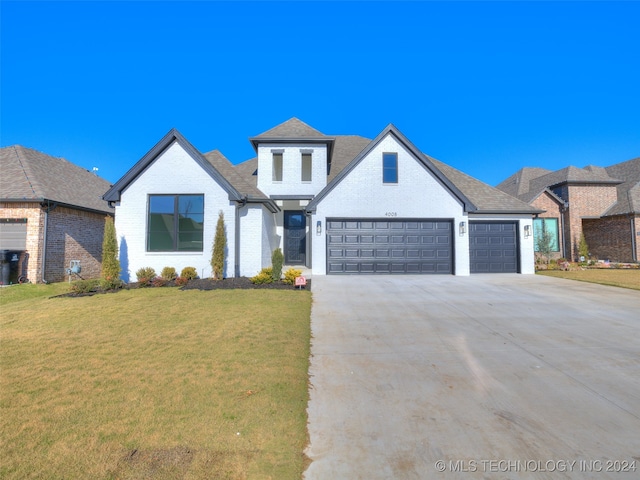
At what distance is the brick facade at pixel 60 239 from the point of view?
12359mm

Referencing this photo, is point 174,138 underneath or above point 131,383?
above

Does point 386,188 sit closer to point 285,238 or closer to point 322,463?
point 285,238

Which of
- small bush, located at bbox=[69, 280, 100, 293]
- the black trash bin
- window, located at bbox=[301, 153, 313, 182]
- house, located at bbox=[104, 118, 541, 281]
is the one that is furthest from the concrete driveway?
the black trash bin

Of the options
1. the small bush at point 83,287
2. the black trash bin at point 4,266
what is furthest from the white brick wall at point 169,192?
the black trash bin at point 4,266

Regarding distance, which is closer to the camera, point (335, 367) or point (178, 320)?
point (335, 367)

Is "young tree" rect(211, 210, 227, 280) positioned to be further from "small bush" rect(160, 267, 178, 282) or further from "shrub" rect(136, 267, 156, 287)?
"shrub" rect(136, 267, 156, 287)

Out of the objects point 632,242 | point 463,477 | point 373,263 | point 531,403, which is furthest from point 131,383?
point 632,242

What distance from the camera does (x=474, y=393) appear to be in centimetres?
360

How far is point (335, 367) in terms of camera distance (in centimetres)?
433

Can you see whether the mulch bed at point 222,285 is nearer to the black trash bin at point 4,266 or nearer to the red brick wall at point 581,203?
the black trash bin at point 4,266

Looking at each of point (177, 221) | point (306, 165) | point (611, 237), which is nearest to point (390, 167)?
point (306, 165)

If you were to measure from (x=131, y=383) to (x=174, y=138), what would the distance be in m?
11.4

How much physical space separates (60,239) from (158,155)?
5.75 meters

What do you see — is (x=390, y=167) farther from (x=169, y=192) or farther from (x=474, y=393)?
(x=474, y=393)
